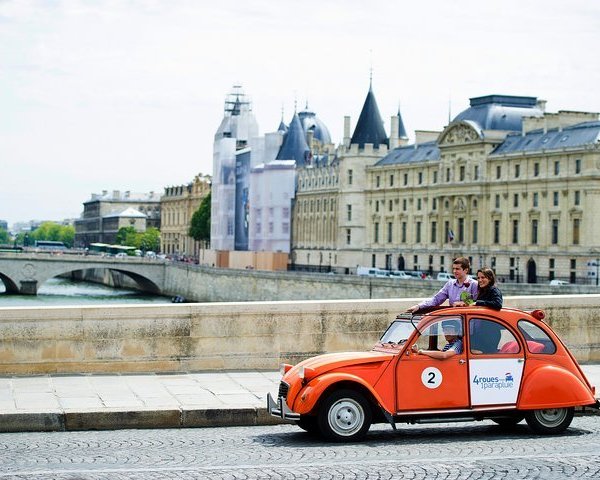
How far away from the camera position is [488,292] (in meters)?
13.2

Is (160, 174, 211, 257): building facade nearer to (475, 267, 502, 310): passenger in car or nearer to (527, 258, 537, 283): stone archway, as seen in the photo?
(527, 258, 537, 283): stone archway

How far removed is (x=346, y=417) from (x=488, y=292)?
6.13 ft

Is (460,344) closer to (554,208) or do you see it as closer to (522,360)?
(522,360)

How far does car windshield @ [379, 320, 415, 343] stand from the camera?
1283 centimetres

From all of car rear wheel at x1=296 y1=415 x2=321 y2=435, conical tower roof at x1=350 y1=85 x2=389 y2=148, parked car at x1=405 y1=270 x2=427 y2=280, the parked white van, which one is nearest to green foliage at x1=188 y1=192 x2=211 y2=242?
conical tower roof at x1=350 y1=85 x2=389 y2=148

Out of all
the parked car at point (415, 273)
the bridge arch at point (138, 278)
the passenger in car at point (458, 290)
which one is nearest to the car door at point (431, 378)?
the passenger in car at point (458, 290)

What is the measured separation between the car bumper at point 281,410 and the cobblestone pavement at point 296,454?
0.77 feet

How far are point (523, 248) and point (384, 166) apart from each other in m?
24.1

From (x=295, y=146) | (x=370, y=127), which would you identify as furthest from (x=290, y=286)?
(x=295, y=146)

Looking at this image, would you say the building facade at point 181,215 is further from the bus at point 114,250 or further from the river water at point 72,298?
the river water at point 72,298

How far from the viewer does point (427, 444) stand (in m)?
12.5

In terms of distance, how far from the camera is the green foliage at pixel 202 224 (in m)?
158

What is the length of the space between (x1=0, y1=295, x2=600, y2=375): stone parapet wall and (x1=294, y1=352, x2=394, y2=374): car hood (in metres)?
4.36

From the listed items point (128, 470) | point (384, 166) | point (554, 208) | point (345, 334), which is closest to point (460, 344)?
point (128, 470)
